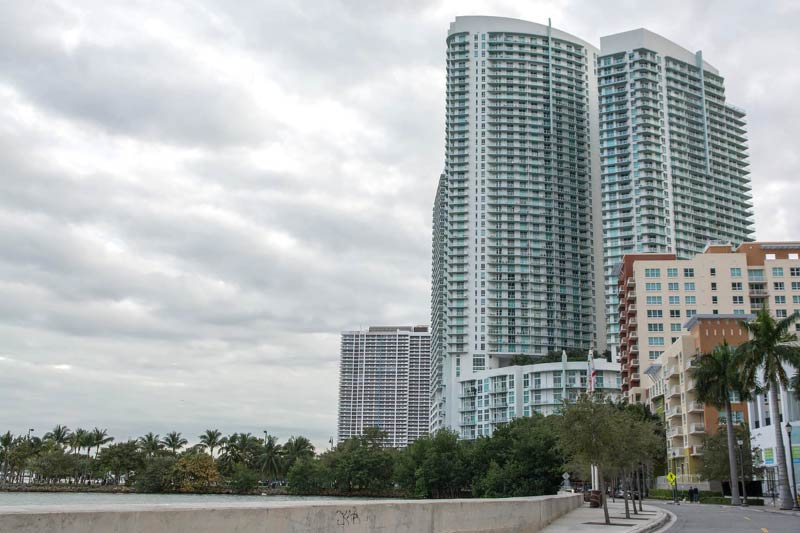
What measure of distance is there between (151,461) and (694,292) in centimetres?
10370

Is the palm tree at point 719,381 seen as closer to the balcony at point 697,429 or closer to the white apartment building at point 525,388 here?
the balcony at point 697,429

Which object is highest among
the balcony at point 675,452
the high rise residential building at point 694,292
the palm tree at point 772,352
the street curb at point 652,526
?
the high rise residential building at point 694,292

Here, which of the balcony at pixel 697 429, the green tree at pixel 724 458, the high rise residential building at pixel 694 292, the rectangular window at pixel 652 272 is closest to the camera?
the green tree at pixel 724 458

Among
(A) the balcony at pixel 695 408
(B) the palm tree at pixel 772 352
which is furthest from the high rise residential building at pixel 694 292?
(B) the palm tree at pixel 772 352

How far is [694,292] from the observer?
14562cm

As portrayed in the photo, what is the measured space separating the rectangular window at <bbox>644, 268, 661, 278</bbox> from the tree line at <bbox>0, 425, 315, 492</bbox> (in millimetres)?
75594

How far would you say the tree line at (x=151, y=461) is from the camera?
416 feet

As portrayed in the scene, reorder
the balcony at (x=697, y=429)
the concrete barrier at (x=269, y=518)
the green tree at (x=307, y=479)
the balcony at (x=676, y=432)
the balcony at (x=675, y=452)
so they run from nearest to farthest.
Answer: the concrete barrier at (x=269, y=518)
the balcony at (x=697, y=429)
the balcony at (x=675, y=452)
the balcony at (x=676, y=432)
the green tree at (x=307, y=479)

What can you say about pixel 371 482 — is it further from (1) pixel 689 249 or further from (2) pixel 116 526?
(2) pixel 116 526

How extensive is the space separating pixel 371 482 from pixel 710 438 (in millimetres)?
66570

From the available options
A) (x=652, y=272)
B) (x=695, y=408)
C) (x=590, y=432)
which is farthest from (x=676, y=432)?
(x=590, y=432)

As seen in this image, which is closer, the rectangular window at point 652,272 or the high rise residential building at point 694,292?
the high rise residential building at point 694,292

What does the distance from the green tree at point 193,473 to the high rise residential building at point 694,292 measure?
7787 centimetres

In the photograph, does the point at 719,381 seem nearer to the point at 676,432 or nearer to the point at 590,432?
the point at 590,432
